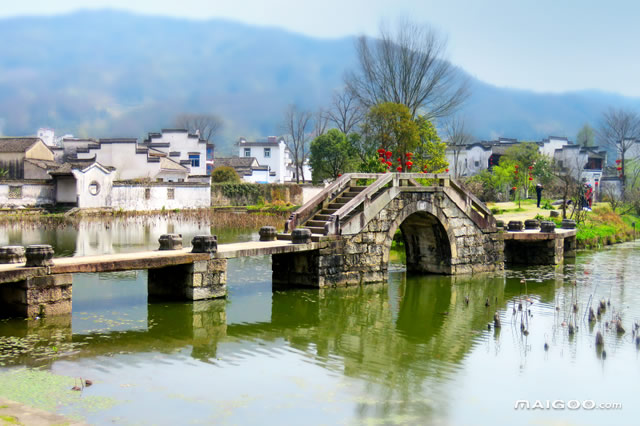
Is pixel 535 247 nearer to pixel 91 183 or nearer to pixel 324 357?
pixel 324 357

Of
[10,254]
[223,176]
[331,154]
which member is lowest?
[10,254]

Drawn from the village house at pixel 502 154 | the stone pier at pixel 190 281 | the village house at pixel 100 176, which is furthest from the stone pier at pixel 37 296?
the village house at pixel 502 154

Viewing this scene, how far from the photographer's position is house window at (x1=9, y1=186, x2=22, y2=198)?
166ft

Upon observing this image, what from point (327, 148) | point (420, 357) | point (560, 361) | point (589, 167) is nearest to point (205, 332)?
point (420, 357)

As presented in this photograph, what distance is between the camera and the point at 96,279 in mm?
21562

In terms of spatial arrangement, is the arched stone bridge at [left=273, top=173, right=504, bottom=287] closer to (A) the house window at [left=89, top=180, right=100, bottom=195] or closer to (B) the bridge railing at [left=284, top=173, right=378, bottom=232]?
(B) the bridge railing at [left=284, top=173, right=378, bottom=232]

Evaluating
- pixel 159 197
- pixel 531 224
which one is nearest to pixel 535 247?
pixel 531 224

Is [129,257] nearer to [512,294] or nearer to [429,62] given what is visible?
[512,294]

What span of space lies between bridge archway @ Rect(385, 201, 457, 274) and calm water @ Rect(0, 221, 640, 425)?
8.82 feet

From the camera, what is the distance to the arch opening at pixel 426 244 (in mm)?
23266

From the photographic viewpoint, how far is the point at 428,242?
943 inches

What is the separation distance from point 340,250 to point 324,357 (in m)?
6.97

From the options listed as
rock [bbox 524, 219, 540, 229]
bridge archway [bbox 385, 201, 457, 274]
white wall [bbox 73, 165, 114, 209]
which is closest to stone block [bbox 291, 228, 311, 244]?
bridge archway [bbox 385, 201, 457, 274]

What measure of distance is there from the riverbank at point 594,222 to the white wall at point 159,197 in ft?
82.2
